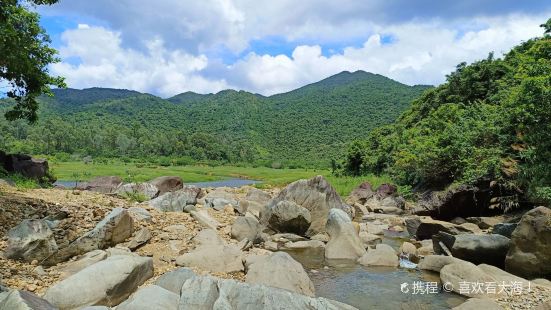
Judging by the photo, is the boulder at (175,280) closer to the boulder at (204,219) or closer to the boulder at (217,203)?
the boulder at (204,219)

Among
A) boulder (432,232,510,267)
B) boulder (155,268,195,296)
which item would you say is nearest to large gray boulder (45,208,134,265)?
boulder (155,268,195,296)

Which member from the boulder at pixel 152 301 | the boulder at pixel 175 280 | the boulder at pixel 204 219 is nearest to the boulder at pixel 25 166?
the boulder at pixel 204 219

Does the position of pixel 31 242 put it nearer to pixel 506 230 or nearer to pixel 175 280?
pixel 175 280

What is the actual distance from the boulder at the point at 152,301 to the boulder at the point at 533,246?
392 inches

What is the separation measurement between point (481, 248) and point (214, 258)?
8839 millimetres

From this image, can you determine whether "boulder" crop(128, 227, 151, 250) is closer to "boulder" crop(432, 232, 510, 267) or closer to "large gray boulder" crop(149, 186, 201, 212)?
"large gray boulder" crop(149, 186, 201, 212)

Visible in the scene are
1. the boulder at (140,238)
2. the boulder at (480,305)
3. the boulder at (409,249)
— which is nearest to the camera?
the boulder at (480,305)

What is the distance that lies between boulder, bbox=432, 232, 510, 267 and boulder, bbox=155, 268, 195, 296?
9760 mm

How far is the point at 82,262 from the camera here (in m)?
11.2

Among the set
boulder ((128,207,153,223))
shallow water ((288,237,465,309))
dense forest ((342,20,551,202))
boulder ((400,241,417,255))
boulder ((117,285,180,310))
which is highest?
dense forest ((342,20,551,202))

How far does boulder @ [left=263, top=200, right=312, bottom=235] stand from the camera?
1961 centimetres

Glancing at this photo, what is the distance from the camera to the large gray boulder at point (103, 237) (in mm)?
11812

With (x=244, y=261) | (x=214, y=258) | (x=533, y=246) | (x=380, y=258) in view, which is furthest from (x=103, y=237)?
(x=533, y=246)

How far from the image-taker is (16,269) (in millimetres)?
10133
